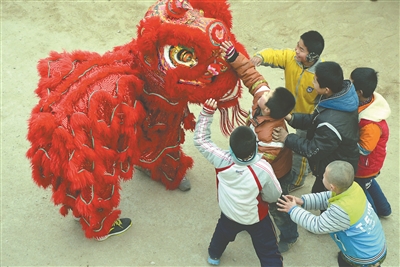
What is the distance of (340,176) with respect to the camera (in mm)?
2547

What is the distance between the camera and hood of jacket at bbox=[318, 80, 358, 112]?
292 centimetres

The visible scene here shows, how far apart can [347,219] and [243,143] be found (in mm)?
719

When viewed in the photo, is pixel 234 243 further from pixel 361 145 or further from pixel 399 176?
pixel 399 176

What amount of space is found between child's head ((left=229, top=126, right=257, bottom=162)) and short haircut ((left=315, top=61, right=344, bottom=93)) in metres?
0.70

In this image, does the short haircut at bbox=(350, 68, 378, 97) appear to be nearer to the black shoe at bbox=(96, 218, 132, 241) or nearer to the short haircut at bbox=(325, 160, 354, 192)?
the short haircut at bbox=(325, 160, 354, 192)

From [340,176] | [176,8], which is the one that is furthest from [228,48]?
[340,176]

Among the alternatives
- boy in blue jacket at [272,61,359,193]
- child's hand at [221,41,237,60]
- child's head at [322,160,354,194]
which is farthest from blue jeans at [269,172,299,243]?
child's hand at [221,41,237,60]

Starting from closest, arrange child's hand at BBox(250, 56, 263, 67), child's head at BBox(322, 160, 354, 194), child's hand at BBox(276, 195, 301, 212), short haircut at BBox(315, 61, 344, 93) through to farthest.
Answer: child's head at BBox(322, 160, 354, 194), child's hand at BBox(276, 195, 301, 212), short haircut at BBox(315, 61, 344, 93), child's hand at BBox(250, 56, 263, 67)

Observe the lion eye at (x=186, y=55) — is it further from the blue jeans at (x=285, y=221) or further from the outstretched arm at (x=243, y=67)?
the blue jeans at (x=285, y=221)

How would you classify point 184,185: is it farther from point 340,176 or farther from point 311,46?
point 340,176

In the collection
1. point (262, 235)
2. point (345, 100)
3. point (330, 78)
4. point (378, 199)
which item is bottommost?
point (378, 199)

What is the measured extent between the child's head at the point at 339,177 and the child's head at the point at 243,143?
0.44 metres

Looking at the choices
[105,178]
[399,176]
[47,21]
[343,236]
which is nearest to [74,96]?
[105,178]

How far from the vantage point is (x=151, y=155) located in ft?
11.5
